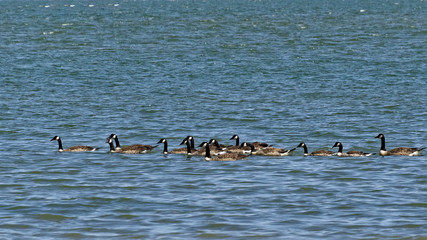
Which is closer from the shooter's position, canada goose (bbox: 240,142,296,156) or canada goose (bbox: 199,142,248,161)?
canada goose (bbox: 199,142,248,161)

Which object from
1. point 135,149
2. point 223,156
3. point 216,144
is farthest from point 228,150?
point 135,149

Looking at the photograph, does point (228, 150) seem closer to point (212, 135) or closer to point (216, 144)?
point (216, 144)

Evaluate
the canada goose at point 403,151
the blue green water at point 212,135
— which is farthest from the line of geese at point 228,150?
the blue green water at point 212,135

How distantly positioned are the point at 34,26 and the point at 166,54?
51.8 meters

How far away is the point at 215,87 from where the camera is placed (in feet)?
181

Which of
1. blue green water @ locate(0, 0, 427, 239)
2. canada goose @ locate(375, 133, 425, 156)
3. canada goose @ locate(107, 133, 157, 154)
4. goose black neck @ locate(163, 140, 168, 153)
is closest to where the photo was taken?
blue green water @ locate(0, 0, 427, 239)

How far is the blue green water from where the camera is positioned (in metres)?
23.5

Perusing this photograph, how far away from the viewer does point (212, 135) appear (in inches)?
1535

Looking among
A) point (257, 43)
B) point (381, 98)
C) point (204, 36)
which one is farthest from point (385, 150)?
point (204, 36)

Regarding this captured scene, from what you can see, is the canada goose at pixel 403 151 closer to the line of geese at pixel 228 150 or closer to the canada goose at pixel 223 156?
the line of geese at pixel 228 150

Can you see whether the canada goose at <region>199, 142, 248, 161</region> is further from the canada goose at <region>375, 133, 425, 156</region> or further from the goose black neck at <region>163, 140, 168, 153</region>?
the canada goose at <region>375, 133, 425, 156</region>

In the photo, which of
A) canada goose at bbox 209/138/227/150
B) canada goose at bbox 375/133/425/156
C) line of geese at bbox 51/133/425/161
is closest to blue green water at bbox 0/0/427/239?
canada goose at bbox 375/133/425/156

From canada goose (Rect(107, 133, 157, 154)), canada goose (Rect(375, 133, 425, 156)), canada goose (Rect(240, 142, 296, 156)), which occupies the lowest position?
canada goose (Rect(375, 133, 425, 156))

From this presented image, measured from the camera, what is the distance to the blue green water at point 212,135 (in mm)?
23531
